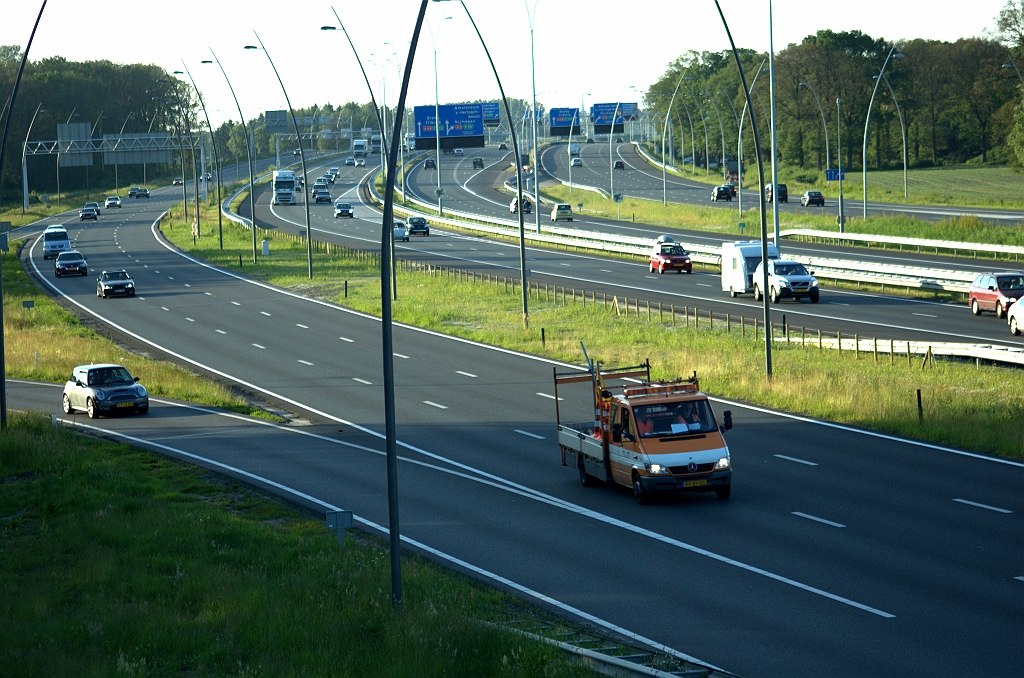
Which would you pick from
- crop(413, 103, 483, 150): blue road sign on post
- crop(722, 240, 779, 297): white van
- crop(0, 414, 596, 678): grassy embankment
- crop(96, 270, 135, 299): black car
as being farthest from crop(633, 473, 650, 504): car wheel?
crop(413, 103, 483, 150): blue road sign on post

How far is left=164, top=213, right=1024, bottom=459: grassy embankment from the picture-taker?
86.3 feet

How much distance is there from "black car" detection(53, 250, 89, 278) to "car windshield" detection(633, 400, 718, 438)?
58.7 m

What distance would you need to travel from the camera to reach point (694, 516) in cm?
2012

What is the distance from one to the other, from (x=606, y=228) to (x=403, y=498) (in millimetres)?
68606

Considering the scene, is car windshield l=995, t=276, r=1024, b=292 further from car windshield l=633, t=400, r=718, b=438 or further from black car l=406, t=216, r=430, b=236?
black car l=406, t=216, r=430, b=236

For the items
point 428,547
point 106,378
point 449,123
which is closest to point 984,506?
point 428,547

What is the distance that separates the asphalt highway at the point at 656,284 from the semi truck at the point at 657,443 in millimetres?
16651

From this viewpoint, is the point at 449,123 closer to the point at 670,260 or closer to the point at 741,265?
the point at 670,260

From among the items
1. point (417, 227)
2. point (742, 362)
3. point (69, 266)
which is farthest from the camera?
point (417, 227)

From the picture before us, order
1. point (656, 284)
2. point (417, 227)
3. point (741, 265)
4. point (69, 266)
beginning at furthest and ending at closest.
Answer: point (417, 227), point (69, 266), point (656, 284), point (741, 265)

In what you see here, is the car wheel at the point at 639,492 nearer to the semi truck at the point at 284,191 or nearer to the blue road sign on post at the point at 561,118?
the semi truck at the point at 284,191

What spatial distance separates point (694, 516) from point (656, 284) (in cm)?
3769

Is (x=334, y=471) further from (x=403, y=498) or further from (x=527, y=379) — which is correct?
(x=527, y=379)

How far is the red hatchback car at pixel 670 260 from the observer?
62.2 m
